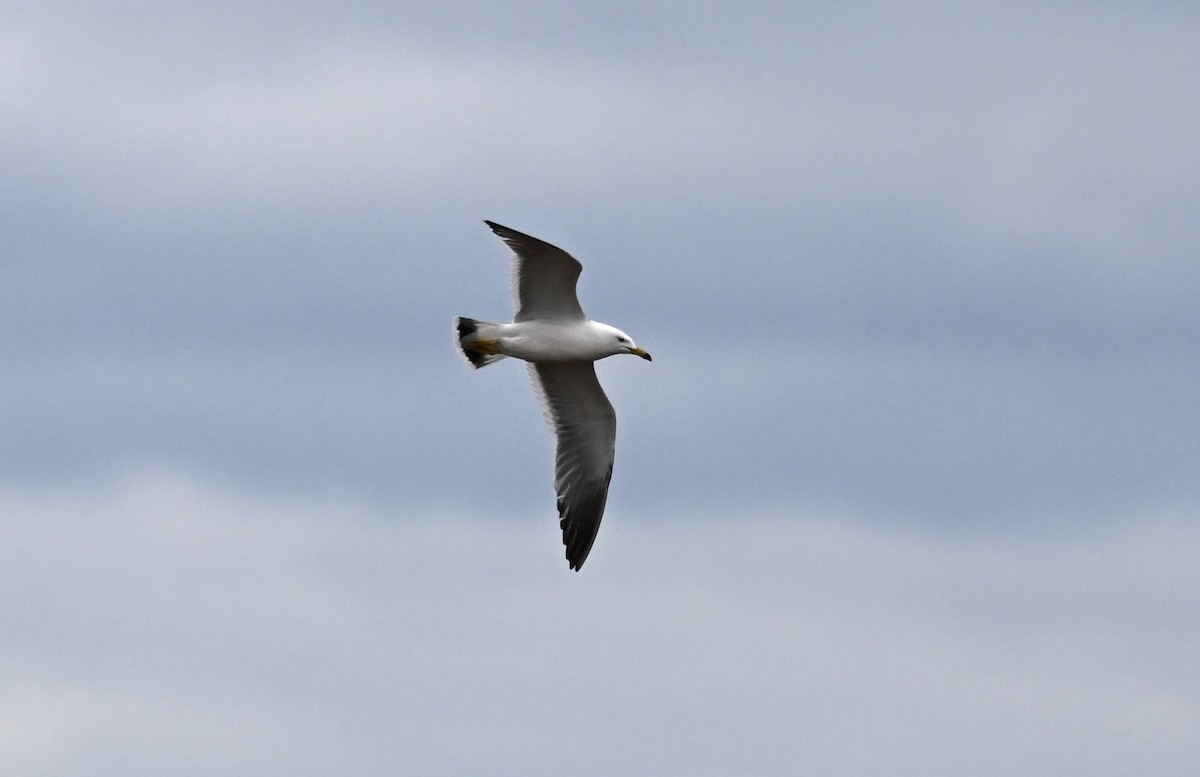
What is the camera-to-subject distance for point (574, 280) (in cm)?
2494

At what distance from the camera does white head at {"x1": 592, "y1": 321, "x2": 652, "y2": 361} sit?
25.7 m

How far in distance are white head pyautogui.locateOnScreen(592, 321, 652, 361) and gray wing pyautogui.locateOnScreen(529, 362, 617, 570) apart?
65.4 inches

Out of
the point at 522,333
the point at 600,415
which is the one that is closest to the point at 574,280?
the point at 522,333

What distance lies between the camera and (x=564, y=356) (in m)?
25.7

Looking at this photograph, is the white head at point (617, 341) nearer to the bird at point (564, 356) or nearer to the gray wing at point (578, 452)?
the bird at point (564, 356)

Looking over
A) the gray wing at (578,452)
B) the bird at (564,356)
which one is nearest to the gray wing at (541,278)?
the bird at (564,356)

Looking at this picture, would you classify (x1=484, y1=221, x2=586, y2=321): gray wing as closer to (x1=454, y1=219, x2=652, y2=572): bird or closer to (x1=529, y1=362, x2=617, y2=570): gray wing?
(x1=454, y1=219, x2=652, y2=572): bird

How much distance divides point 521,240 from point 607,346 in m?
2.19

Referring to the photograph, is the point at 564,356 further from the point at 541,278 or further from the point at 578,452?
the point at 578,452

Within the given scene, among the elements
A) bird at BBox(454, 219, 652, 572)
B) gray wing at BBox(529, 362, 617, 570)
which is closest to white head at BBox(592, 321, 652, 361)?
bird at BBox(454, 219, 652, 572)

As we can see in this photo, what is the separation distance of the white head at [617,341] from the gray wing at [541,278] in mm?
311

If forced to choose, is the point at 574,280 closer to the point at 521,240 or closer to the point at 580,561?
the point at 521,240

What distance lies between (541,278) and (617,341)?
1.39 m

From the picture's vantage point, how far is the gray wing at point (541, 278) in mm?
24188
